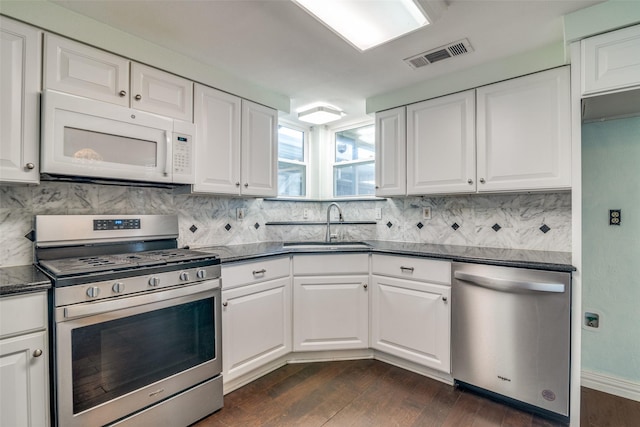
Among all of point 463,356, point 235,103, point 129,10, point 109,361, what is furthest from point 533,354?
point 129,10

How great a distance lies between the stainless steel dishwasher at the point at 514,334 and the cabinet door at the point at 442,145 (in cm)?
70

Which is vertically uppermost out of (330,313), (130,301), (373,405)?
(130,301)

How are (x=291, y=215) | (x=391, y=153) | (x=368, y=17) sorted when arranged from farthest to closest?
1. (x=291, y=215)
2. (x=391, y=153)
3. (x=368, y=17)

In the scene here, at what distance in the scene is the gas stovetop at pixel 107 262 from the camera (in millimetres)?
1398

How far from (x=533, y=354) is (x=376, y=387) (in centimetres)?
99

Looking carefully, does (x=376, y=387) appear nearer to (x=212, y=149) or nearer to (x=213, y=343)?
(x=213, y=343)

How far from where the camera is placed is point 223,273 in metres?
1.97

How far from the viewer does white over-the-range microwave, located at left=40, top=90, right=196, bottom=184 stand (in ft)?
5.06

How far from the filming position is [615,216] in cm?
201

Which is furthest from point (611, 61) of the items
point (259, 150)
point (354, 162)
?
point (259, 150)

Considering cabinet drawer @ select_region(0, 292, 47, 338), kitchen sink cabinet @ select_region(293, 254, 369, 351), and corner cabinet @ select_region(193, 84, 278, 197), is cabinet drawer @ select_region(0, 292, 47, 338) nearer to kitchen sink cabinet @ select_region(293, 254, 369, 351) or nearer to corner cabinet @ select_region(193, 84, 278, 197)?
corner cabinet @ select_region(193, 84, 278, 197)

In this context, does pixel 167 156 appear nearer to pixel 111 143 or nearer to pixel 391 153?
pixel 111 143

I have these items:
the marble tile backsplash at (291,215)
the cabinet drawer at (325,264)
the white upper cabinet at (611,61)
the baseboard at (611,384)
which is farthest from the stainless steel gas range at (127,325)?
the baseboard at (611,384)

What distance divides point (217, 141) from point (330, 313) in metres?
1.59
